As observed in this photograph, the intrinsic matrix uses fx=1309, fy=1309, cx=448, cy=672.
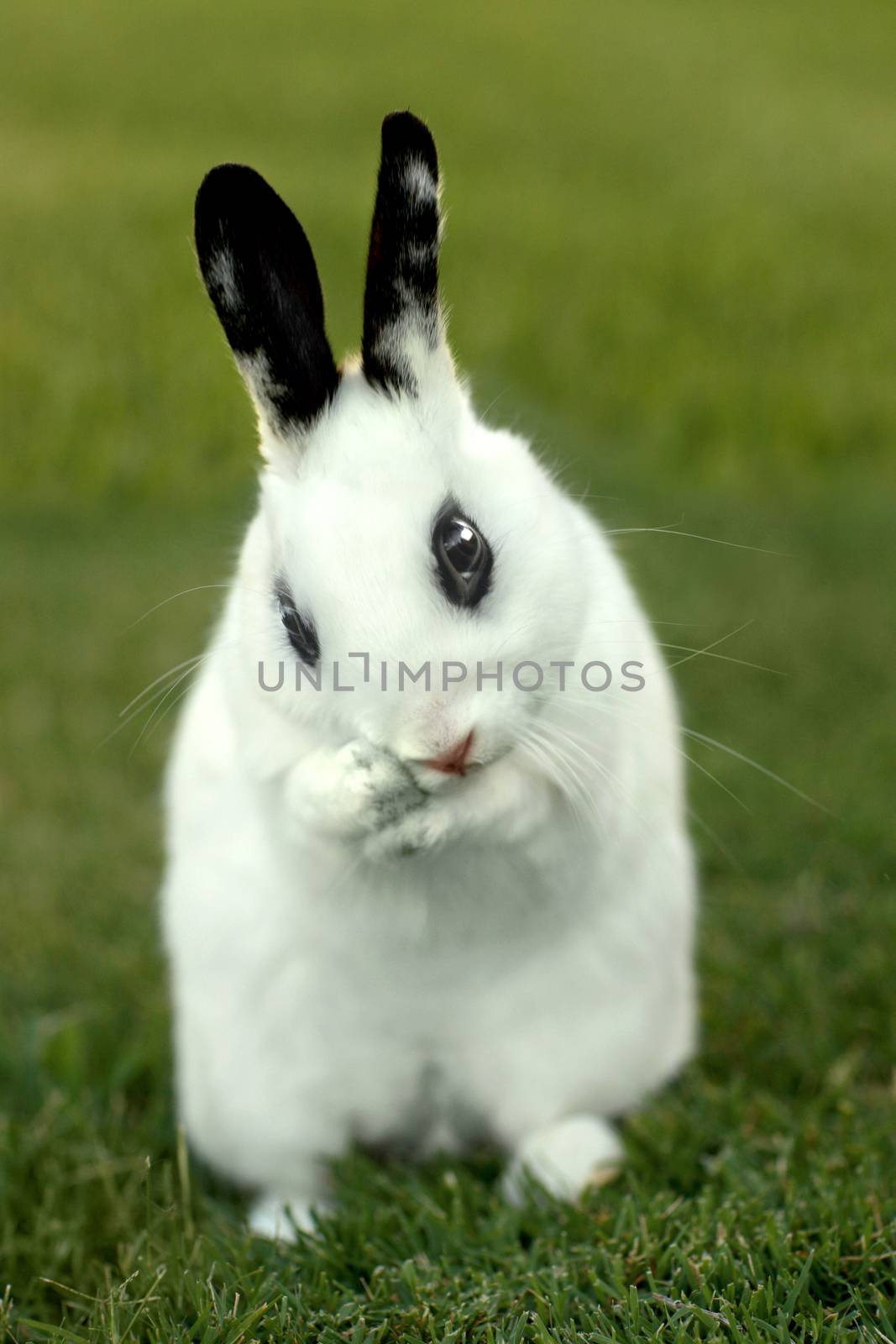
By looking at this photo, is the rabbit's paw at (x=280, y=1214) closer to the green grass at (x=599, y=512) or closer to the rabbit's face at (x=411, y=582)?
the green grass at (x=599, y=512)

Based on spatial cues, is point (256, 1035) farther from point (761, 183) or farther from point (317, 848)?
point (761, 183)

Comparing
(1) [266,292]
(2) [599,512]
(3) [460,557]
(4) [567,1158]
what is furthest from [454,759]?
(2) [599,512]

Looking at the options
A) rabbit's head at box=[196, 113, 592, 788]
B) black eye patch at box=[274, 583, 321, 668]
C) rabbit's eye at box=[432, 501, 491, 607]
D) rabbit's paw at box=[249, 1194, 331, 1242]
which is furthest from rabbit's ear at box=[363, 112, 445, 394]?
rabbit's paw at box=[249, 1194, 331, 1242]

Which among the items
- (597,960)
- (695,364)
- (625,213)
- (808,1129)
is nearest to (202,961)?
(597,960)

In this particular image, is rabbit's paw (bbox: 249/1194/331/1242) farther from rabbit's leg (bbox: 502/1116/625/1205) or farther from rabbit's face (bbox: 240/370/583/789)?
rabbit's face (bbox: 240/370/583/789)

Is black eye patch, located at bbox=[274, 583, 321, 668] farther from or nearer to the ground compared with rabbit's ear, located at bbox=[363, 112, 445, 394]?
nearer to the ground

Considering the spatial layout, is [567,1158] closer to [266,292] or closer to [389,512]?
[389,512]

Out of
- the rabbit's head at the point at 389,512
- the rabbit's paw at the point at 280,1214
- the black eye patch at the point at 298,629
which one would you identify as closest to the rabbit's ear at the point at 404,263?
the rabbit's head at the point at 389,512
